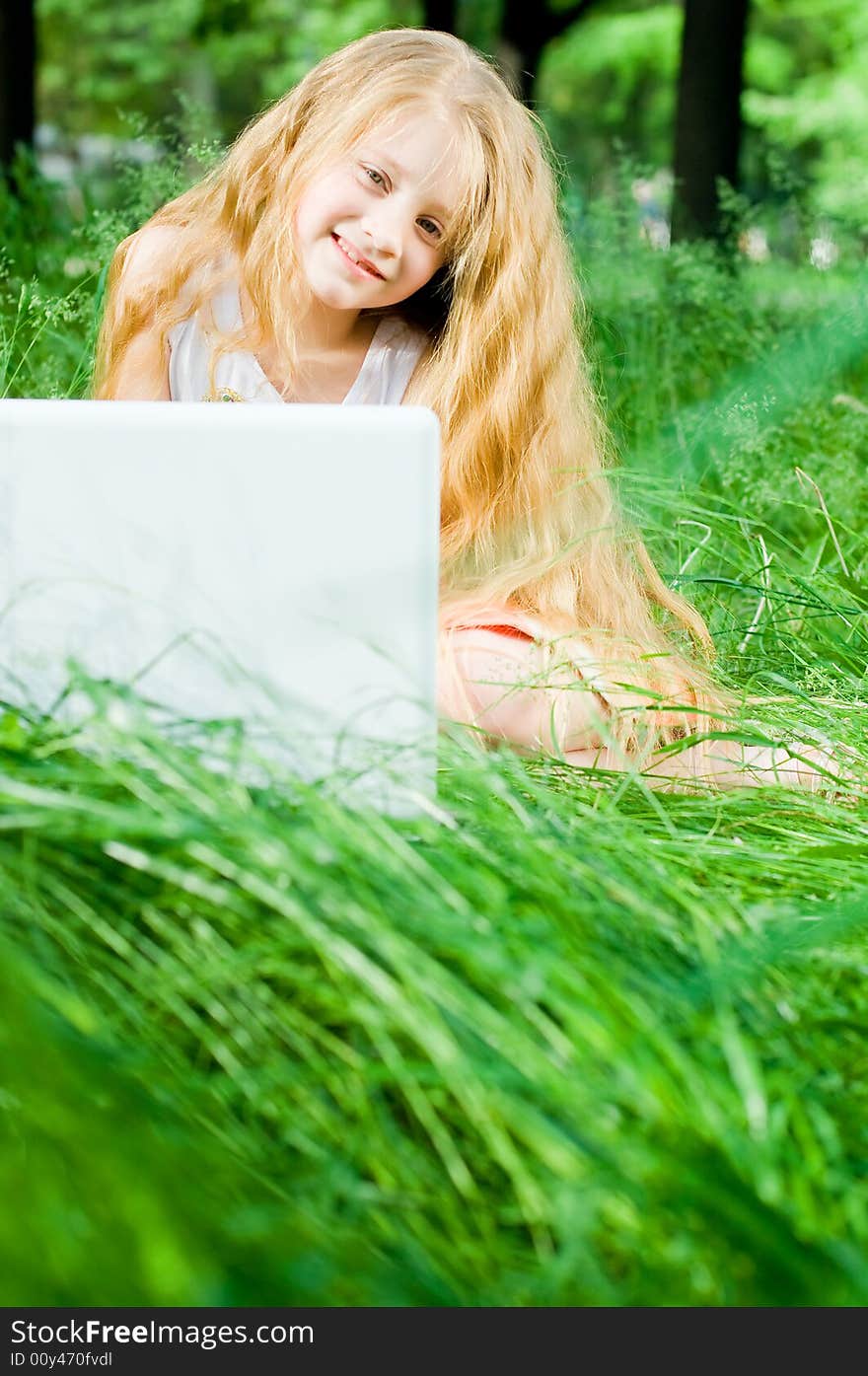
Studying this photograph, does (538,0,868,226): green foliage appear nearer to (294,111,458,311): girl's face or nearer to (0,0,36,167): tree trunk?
(0,0,36,167): tree trunk

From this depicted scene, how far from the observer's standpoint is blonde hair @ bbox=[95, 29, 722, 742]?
195 centimetres

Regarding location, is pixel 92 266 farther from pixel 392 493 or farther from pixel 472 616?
pixel 392 493

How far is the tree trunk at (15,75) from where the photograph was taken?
4.91 metres

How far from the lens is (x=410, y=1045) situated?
1.00m

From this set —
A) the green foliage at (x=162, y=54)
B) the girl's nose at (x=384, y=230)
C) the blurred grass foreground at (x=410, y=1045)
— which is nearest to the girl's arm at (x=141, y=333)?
the girl's nose at (x=384, y=230)

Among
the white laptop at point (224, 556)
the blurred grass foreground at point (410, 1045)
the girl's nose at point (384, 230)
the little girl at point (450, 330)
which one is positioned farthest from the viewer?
the girl's nose at point (384, 230)

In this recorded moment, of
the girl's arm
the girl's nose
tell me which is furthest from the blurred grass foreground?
the girl's arm

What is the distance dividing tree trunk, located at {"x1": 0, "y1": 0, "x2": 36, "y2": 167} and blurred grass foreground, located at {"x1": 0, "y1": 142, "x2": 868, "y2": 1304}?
4.33 metres

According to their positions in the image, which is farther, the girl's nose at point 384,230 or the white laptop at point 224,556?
the girl's nose at point 384,230

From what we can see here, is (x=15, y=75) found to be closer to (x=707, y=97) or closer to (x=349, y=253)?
(x=707, y=97)

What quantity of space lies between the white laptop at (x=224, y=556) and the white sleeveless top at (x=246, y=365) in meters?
0.83

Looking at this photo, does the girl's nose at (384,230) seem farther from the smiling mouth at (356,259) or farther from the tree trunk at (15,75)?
the tree trunk at (15,75)
